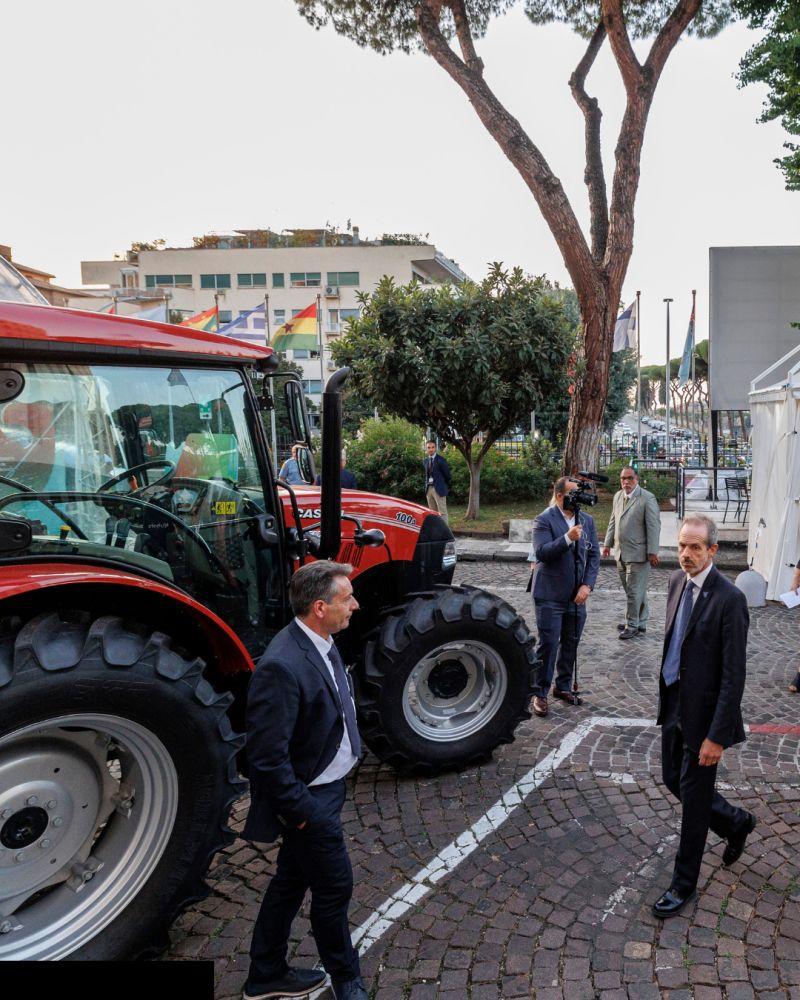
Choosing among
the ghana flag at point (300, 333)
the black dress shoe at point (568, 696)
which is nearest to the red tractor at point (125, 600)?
the black dress shoe at point (568, 696)

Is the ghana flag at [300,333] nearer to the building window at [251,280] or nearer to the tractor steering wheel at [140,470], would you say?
the tractor steering wheel at [140,470]

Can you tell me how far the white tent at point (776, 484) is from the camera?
9398 mm

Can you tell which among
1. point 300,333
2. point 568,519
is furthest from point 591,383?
point 568,519

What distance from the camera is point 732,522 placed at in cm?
1437

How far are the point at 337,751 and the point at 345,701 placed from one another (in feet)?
0.62

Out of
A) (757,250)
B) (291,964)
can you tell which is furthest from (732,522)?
(291,964)

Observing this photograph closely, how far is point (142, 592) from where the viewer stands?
300cm

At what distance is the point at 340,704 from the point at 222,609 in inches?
43.6

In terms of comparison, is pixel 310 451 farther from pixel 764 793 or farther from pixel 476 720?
pixel 764 793

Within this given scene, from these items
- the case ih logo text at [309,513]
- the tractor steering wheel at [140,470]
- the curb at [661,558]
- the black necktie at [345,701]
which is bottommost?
the curb at [661,558]

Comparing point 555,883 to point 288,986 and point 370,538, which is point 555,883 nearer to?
point 288,986

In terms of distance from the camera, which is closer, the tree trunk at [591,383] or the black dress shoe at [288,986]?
the black dress shoe at [288,986]

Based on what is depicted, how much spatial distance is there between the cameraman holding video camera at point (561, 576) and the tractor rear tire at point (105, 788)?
3047mm

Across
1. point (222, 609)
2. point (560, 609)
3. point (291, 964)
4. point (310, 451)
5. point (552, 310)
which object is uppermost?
point (552, 310)
